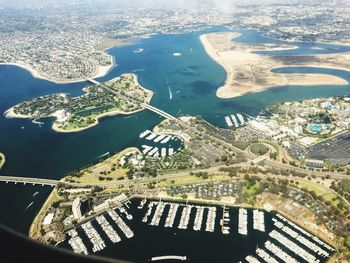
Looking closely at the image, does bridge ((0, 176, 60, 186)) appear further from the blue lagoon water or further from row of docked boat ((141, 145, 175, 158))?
row of docked boat ((141, 145, 175, 158))

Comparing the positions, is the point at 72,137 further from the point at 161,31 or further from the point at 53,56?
the point at 161,31

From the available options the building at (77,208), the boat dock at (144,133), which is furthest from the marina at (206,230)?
the boat dock at (144,133)

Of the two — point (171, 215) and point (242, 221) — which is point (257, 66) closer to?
point (242, 221)

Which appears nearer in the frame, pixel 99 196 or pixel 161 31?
pixel 99 196

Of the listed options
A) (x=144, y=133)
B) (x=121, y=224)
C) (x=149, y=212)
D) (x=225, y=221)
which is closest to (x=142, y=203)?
(x=149, y=212)

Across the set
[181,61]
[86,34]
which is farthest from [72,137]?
[86,34]
